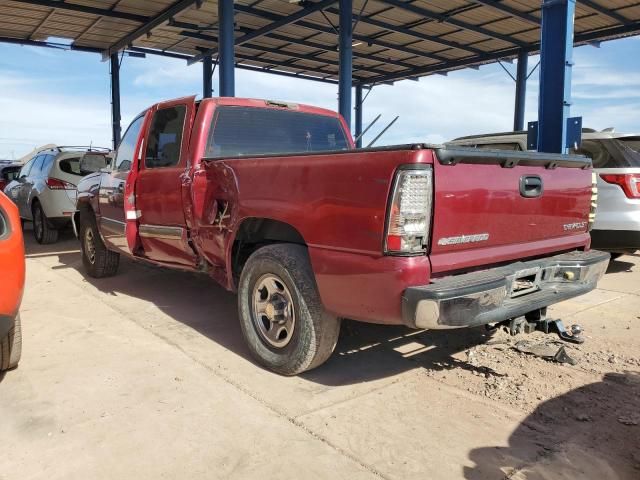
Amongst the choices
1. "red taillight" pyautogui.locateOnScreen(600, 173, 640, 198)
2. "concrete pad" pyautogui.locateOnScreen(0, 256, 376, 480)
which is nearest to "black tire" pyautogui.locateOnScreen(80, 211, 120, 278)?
"concrete pad" pyautogui.locateOnScreen(0, 256, 376, 480)

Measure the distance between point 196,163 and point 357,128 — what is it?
19.4m

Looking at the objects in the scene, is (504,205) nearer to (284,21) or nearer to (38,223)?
(38,223)

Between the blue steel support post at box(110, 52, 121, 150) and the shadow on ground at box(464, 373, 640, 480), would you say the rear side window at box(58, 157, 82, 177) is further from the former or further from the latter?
the blue steel support post at box(110, 52, 121, 150)

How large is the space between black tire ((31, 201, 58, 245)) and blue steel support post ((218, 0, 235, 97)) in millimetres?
4865

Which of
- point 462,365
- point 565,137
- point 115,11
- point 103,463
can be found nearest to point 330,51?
point 115,11

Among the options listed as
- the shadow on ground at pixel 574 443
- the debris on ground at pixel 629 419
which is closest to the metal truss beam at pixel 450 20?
the shadow on ground at pixel 574 443

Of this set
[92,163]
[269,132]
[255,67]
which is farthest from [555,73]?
[255,67]

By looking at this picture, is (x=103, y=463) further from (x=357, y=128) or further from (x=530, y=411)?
(x=357, y=128)

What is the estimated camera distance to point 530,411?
2.95m

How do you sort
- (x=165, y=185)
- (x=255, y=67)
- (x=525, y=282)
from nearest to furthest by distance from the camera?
1. (x=525, y=282)
2. (x=165, y=185)
3. (x=255, y=67)

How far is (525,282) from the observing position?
3117 millimetres

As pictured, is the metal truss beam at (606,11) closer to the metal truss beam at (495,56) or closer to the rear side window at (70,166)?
the metal truss beam at (495,56)

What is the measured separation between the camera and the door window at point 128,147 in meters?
5.22

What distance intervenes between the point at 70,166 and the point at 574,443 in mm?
8778
